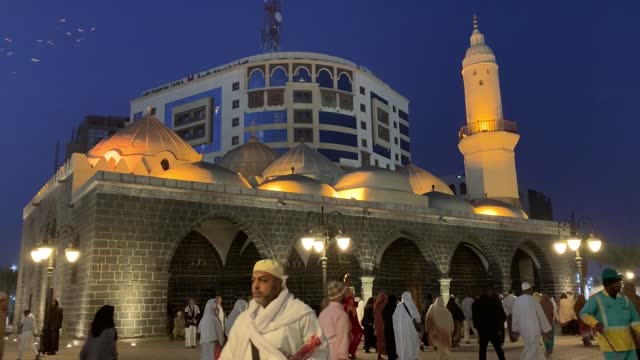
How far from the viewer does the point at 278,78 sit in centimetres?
4734

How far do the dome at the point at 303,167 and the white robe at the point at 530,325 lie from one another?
1514 centimetres

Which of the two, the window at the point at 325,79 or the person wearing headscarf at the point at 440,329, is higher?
the window at the point at 325,79

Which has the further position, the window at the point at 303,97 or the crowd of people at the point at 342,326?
the window at the point at 303,97

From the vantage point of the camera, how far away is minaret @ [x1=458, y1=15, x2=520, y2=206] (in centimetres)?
2459

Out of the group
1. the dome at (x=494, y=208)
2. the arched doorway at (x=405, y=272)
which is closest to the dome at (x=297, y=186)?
the arched doorway at (x=405, y=272)

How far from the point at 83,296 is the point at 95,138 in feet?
167

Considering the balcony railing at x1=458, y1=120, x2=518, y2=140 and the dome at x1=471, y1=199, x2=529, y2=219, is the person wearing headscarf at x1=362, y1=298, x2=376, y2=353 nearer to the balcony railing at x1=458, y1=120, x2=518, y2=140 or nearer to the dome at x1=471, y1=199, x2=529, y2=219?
the dome at x1=471, y1=199, x2=529, y2=219

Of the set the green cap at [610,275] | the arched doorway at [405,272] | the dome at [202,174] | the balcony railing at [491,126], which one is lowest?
the green cap at [610,275]

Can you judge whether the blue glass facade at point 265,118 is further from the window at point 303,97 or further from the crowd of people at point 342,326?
the crowd of people at point 342,326

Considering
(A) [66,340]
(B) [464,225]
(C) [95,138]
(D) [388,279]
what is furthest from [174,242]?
(C) [95,138]

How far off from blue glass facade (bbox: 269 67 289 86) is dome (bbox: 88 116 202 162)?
28605 millimetres

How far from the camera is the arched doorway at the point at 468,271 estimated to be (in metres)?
21.8

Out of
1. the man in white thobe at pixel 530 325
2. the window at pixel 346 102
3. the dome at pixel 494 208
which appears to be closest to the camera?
the man in white thobe at pixel 530 325

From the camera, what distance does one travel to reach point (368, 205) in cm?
1733
